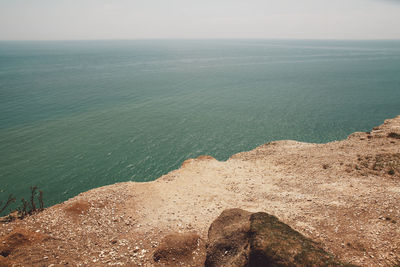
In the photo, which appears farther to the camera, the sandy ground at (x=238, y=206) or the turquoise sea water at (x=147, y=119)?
the turquoise sea water at (x=147, y=119)

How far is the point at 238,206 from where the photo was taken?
23.2 m

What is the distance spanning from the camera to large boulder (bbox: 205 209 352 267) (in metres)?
12.0

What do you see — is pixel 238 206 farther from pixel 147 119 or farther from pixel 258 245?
pixel 147 119

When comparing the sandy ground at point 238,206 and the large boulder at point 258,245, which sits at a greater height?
the large boulder at point 258,245

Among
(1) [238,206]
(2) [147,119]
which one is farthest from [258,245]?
(2) [147,119]

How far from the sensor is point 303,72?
13688 cm

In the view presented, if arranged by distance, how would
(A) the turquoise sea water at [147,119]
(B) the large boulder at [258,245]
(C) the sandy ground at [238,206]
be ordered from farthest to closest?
(A) the turquoise sea water at [147,119] < (C) the sandy ground at [238,206] < (B) the large boulder at [258,245]

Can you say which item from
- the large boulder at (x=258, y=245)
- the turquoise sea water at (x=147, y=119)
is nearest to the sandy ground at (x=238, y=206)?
the large boulder at (x=258, y=245)

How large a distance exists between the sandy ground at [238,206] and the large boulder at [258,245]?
1768 mm

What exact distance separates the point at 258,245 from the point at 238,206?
10.2 m

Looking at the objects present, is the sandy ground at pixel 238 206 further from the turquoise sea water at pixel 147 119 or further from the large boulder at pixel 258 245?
the turquoise sea water at pixel 147 119

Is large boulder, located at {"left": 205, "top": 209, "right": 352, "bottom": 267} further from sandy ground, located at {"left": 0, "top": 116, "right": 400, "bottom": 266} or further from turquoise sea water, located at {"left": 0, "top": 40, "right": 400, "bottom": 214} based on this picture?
turquoise sea water, located at {"left": 0, "top": 40, "right": 400, "bottom": 214}

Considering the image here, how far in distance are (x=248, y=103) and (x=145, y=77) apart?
2607 inches

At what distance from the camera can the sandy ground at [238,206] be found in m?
15.7
